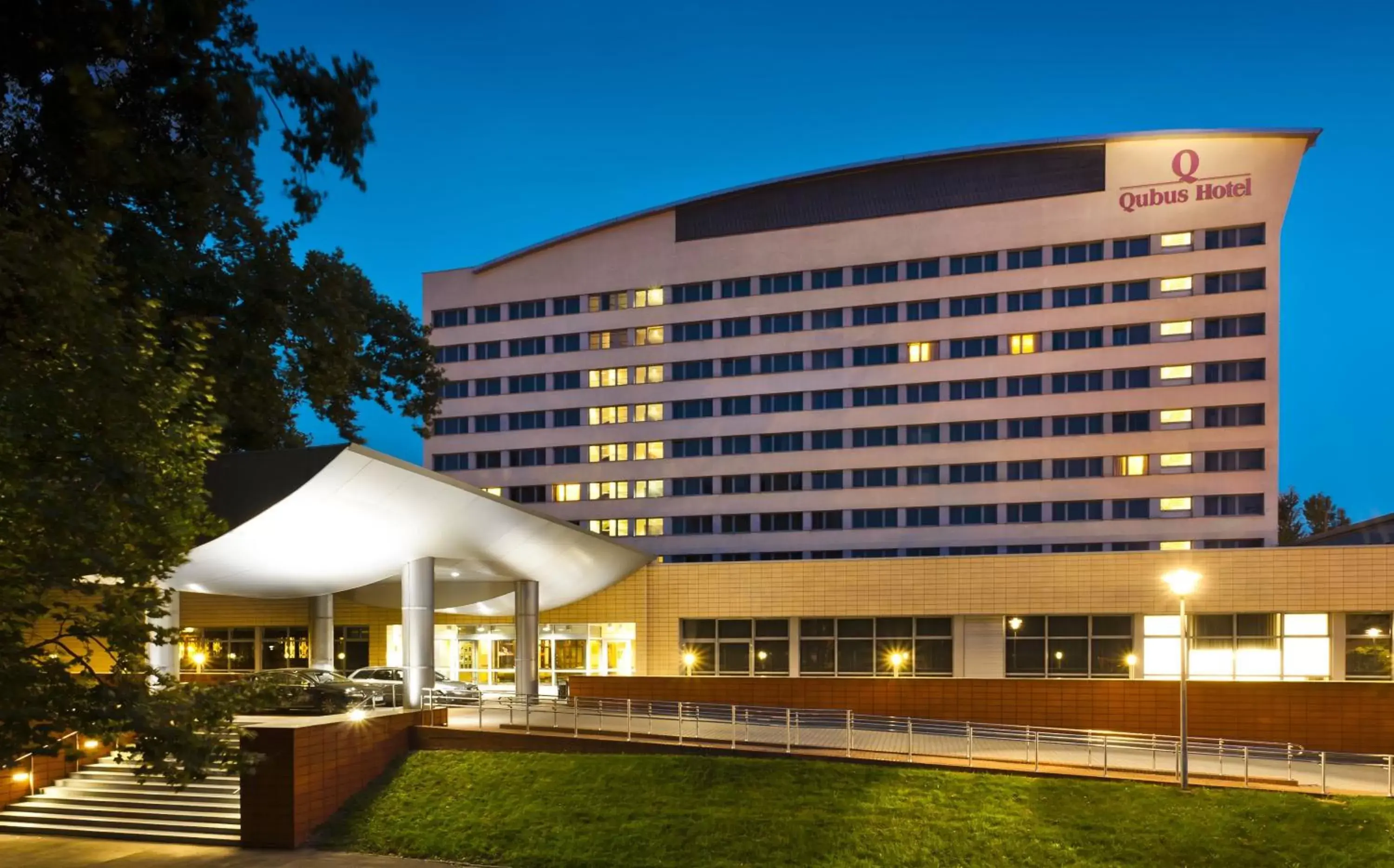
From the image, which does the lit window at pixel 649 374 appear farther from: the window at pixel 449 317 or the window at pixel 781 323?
the window at pixel 449 317

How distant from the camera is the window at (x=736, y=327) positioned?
180 feet

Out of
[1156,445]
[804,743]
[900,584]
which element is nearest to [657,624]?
[900,584]

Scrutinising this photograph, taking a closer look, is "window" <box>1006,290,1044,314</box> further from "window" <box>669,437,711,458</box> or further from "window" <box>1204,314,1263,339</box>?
"window" <box>669,437,711,458</box>

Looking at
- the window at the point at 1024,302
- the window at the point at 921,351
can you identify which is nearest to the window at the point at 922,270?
the window at the point at 921,351

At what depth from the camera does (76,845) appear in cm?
2006

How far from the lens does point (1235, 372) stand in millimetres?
48062

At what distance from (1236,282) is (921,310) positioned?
13.7 m

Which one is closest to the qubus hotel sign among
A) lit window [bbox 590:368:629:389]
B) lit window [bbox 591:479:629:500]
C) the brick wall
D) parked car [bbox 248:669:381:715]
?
lit window [bbox 590:368:629:389]

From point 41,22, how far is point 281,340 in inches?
295

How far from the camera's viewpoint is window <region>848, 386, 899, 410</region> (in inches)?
2066

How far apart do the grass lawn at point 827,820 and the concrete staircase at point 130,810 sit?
2415 mm

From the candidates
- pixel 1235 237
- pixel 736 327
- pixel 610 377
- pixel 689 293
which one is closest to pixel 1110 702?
pixel 1235 237

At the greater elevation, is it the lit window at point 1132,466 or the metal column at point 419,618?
the lit window at point 1132,466

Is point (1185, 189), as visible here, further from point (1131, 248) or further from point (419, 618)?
point (419, 618)
